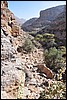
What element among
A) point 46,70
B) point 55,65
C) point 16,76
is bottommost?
point 55,65

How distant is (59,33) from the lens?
39344 mm

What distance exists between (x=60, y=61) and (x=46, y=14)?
63.2 m

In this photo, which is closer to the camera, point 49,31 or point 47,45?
point 47,45

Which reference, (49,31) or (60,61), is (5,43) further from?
(49,31)

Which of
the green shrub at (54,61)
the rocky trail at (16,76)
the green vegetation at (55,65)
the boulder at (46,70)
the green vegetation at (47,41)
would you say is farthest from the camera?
the green vegetation at (47,41)

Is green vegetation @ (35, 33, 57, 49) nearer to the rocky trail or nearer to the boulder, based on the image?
the rocky trail

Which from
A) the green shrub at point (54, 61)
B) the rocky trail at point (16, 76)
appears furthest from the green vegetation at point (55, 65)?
the rocky trail at point (16, 76)

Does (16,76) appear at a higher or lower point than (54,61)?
higher

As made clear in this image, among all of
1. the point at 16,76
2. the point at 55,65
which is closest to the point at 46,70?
the point at 55,65

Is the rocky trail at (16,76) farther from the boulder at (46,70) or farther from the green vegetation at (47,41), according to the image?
the green vegetation at (47,41)

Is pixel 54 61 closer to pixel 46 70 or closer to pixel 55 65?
pixel 55 65

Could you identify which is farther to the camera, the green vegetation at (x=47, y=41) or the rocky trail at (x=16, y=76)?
the green vegetation at (x=47, y=41)

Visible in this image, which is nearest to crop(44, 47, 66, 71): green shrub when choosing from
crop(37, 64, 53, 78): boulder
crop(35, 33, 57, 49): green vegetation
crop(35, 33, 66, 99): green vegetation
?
crop(35, 33, 66, 99): green vegetation

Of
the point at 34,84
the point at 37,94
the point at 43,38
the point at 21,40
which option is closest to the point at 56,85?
the point at 37,94
